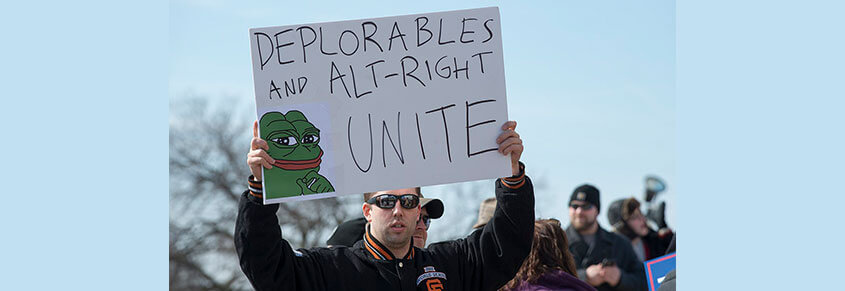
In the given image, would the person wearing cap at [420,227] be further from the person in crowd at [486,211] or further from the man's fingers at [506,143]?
the man's fingers at [506,143]

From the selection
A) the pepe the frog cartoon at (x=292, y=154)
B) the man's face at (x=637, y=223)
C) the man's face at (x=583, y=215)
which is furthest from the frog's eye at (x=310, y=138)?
the man's face at (x=637, y=223)

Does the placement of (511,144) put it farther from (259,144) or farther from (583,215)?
(583,215)

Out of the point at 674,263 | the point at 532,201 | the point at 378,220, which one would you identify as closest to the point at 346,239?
the point at 378,220

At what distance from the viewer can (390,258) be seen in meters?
4.00

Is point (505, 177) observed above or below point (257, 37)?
below

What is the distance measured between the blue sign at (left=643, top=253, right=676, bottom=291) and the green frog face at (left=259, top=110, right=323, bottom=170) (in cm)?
250

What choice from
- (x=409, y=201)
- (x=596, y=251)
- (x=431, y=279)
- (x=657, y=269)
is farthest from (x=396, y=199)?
(x=596, y=251)

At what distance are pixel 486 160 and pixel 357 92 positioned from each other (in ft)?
1.94

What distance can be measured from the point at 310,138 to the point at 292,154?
0.33 feet

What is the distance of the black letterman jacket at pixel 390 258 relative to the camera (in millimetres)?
3658

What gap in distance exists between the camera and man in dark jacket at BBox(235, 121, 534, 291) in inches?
147

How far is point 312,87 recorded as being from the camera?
3812mm

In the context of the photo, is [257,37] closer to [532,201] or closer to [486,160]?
[486,160]

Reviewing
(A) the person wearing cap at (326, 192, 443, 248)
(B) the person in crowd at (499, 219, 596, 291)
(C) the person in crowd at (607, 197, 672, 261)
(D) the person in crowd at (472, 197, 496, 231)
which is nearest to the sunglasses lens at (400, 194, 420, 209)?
(B) the person in crowd at (499, 219, 596, 291)
